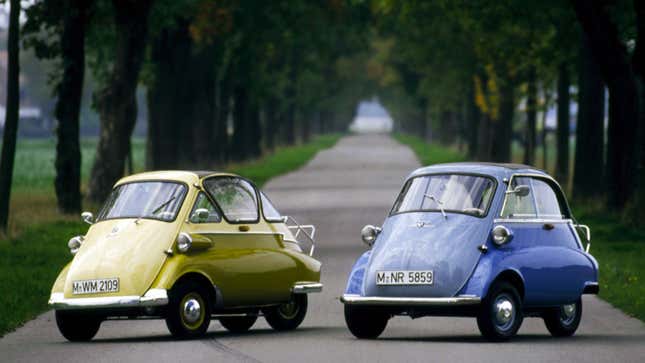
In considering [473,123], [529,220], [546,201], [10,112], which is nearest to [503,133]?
[473,123]

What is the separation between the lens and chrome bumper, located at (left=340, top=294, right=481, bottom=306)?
1441 cm

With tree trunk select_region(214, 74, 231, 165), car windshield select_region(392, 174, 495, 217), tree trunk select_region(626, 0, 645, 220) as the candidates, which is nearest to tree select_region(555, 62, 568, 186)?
tree trunk select_region(626, 0, 645, 220)

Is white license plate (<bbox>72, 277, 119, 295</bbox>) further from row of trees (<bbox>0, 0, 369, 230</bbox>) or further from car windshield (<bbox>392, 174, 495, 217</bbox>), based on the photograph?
row of trees (<bbox>0, 0, 369, 230</bbox>)

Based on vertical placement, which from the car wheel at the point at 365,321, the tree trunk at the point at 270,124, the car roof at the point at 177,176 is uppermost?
the car roof at the point at 177,176

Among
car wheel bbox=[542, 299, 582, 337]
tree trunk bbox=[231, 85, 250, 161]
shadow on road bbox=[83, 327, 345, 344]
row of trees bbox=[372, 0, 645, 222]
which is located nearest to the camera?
shadow on road bbox=[83, 327, 345, 344]

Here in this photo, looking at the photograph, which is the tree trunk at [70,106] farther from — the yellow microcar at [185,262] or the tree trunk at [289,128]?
the tree trunk at [289,128]

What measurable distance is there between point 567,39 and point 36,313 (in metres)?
22.2

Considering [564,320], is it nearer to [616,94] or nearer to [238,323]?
[238,323]

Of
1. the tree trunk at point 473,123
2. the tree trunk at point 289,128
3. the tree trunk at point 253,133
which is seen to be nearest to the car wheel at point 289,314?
the tree trunk at point 473,123

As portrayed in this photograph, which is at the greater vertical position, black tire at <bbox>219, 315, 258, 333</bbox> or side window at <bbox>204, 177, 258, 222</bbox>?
side window at <bbox>204, 177, 258, 222</bbox>

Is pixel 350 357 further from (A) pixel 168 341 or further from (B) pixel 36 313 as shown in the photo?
(B) pixel 36 313

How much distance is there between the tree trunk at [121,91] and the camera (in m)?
35.6

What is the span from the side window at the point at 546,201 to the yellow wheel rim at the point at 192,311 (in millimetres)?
3225

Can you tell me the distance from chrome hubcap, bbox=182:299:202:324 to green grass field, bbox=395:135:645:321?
508 cm
